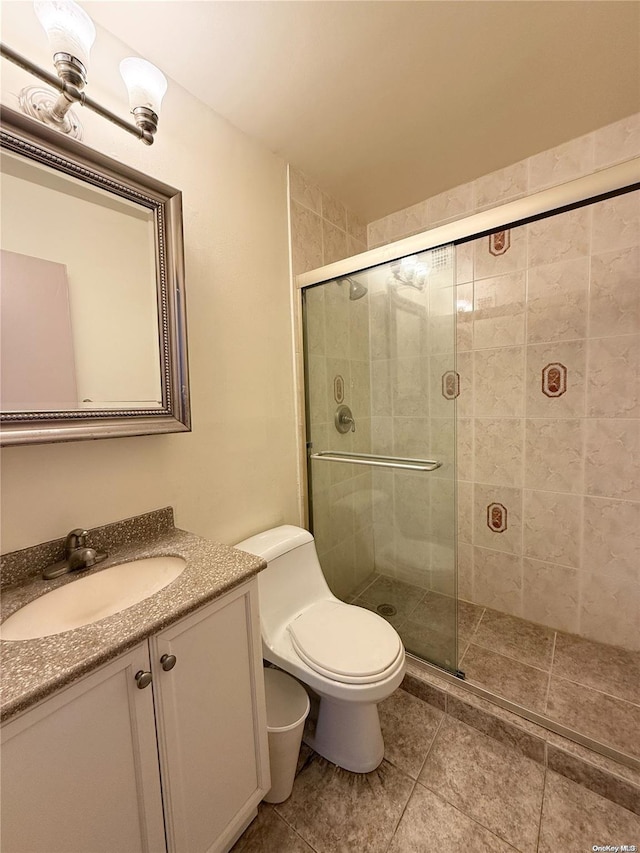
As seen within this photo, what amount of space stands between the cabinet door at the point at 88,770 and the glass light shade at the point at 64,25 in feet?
4.37

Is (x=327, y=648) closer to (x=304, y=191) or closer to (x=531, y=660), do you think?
(x=531, y=660)

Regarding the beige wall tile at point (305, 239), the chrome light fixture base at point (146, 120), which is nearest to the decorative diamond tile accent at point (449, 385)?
the beige wall tile at point (305, 239)

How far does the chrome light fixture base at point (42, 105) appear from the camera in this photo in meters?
0.88

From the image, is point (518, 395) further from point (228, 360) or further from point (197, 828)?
point (197, 828)

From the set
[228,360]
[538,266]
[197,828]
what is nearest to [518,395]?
[538,266]

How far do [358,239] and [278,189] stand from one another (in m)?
0.70

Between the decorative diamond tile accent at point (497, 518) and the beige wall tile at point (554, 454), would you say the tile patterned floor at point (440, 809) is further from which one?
the beige wall tile at point (554, 454)

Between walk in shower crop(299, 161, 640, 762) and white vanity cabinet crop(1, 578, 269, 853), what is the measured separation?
0.96 m

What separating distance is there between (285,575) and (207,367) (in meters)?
0.88

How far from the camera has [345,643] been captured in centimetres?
121

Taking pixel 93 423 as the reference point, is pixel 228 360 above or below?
above

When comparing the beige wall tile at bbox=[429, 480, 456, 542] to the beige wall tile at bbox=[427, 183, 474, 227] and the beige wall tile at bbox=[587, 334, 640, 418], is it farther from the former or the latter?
the beige wall tile at bbox=[427, 183, 474, 227]

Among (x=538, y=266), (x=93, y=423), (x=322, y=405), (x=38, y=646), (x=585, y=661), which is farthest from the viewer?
(x=322, y=405)

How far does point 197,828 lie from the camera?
0.85 m
